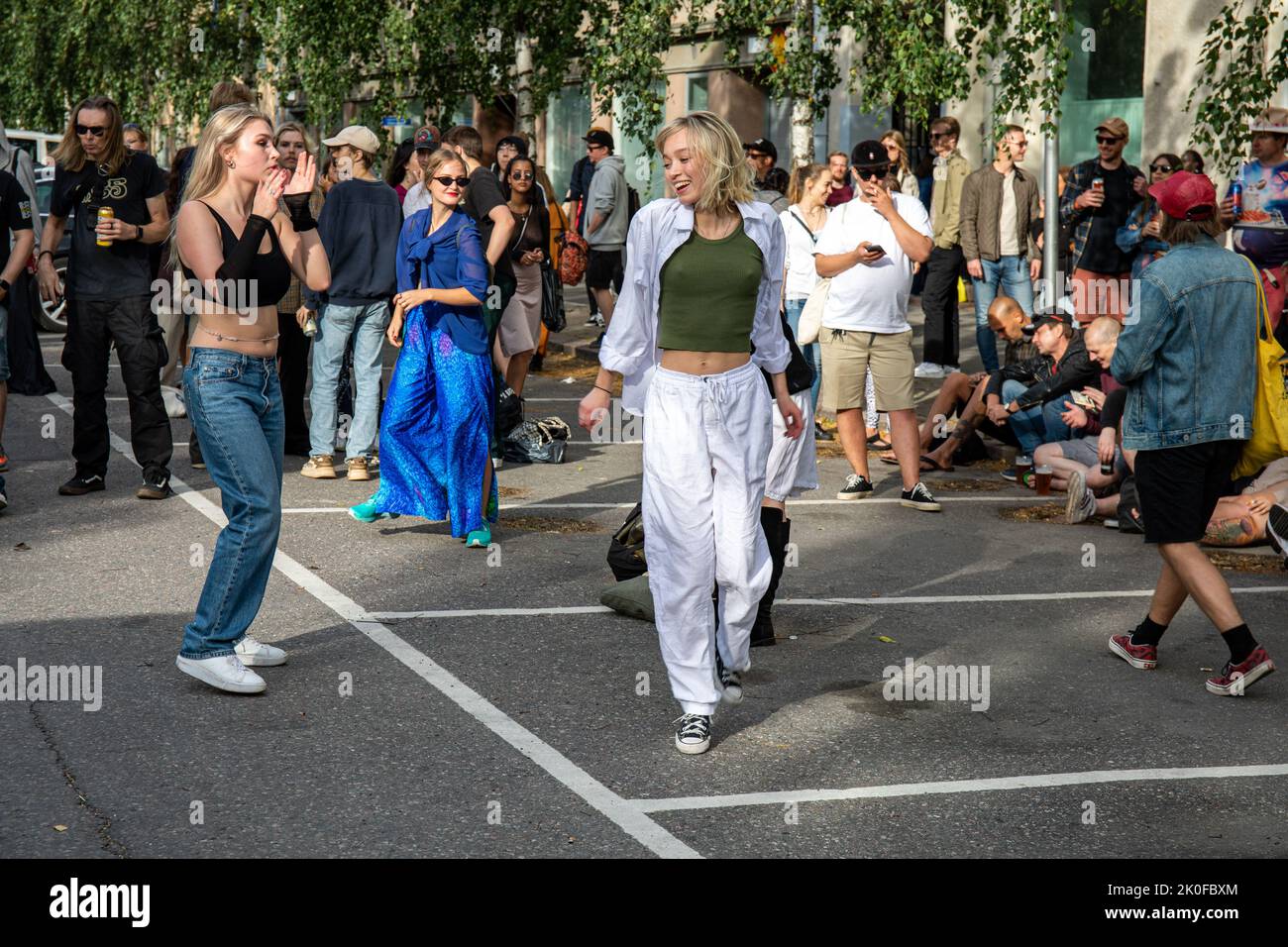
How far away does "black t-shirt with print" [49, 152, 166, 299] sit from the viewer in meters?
9.62

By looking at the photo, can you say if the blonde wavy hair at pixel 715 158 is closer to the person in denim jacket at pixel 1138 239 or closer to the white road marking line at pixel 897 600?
the white road marking line at pixel 897 600

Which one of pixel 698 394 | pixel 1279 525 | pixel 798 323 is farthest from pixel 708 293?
pixel 798 323

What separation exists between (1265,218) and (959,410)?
2.66 meters

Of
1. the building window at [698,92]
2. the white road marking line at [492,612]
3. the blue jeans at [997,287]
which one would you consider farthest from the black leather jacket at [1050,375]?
the building window at [698,92]

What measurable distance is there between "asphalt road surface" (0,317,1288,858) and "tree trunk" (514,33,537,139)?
13.7m

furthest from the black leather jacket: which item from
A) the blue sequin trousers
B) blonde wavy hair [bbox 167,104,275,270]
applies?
blonde wavy hair [bbox 167,104,275,270]

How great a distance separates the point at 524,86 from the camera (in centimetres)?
2241

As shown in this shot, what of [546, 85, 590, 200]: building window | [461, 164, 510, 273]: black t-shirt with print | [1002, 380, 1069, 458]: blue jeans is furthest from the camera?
[546, 85, 590, 200]: building window

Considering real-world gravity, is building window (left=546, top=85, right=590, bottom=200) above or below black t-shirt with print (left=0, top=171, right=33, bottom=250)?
above

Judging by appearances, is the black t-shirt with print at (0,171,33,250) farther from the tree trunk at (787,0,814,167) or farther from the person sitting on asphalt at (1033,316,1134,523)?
the tree trunk at (787,0,814,167)

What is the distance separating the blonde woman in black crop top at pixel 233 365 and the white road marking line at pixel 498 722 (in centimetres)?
69

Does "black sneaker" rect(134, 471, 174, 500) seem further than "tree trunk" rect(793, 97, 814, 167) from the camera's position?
No

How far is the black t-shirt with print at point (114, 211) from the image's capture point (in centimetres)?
962
